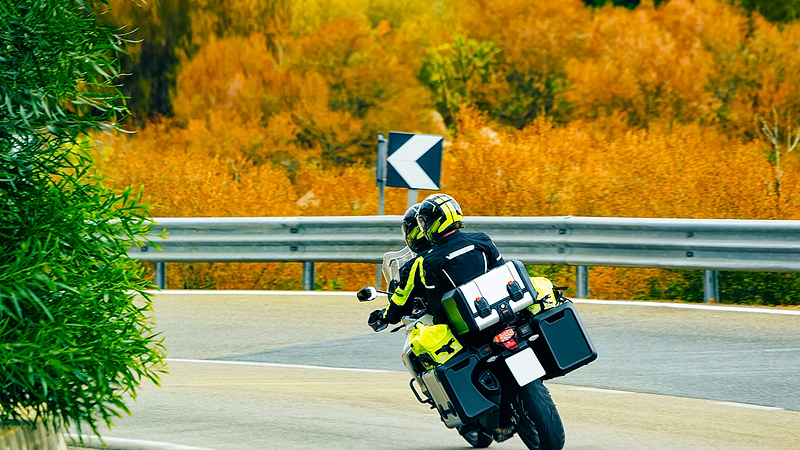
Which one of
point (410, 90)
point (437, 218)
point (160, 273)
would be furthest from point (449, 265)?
point (410, 90)

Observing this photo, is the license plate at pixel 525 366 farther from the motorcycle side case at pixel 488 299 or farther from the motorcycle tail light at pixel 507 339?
the motorcycle side case at pixel 488 299

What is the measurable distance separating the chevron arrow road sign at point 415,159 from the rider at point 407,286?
6675 mm

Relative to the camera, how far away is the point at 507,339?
5680mm

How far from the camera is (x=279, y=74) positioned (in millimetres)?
33375

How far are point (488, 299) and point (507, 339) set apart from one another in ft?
0.75

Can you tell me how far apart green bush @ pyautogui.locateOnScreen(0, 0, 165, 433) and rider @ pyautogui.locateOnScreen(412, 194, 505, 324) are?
158cm

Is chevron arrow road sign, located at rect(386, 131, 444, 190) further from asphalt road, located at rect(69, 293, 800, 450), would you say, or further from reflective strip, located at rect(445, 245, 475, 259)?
reflective strip, located at rect(445, 245, 475, 259)

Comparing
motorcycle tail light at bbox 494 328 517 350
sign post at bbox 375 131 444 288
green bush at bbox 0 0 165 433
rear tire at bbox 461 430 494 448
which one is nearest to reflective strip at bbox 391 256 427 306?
motorcycle tail light at bbox 494 328 517 350

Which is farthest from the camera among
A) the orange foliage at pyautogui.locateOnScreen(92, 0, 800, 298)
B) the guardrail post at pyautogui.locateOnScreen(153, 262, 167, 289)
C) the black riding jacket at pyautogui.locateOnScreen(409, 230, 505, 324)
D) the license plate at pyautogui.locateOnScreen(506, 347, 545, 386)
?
the orange foliage at pyautogui.locateOnScreen(92, 0, 800, 298)

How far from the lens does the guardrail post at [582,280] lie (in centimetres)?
1208

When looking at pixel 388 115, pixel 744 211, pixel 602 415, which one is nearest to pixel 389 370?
pixel 602 415

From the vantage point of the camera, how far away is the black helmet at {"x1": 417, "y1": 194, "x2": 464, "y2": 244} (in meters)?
5.93

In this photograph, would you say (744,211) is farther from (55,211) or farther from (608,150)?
(55,211)

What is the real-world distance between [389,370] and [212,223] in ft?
17.2
